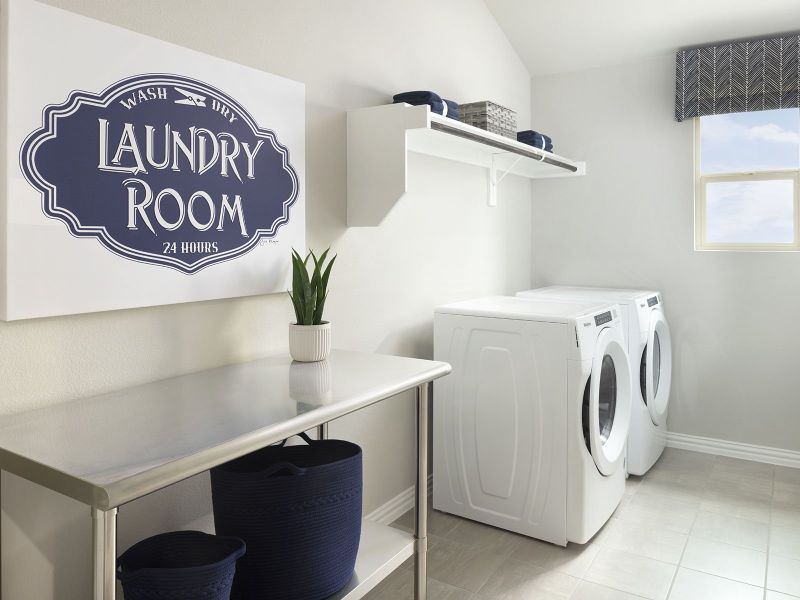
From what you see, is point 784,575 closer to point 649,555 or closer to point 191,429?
point 649,555

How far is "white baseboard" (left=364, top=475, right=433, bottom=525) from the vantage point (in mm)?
2600

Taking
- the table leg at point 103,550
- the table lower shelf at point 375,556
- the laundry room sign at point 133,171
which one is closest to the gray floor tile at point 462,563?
the table lower shelf at point 375,556

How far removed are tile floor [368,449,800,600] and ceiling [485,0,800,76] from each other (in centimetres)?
231

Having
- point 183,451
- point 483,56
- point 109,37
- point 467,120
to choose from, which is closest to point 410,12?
point 467,120

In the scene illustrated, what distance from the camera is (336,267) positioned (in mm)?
2340

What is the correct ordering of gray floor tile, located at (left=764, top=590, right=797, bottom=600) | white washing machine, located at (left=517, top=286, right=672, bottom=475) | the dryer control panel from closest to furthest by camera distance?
gray floor tile, located at (left=764, top=590, right=797, bottom=600) → the dryer control panel → white washing machine, located at (left=517, top=286, right=672, bottom=475)

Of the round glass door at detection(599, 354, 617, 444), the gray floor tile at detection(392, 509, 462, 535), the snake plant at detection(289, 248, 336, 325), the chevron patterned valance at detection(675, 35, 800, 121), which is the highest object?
the chevron patterned valance at detection(675, 35, 800, 121)

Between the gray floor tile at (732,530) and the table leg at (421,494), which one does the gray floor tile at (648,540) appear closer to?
the gray floor tile at (732,530)

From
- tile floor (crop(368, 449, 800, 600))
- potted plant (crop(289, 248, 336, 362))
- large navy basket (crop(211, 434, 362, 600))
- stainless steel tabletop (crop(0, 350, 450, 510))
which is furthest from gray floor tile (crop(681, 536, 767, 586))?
potted plant (crop(289, 248, 336, 362))

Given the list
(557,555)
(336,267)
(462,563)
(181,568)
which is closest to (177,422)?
(181,568)

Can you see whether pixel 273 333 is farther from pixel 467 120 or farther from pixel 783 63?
pixel 783 63

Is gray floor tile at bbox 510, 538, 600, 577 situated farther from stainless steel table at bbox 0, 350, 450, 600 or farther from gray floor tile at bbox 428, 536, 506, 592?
stainless steel table at bbox 0, 350, 450, 600

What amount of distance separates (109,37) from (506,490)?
2.11m

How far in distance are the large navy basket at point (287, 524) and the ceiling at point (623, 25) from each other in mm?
2757
